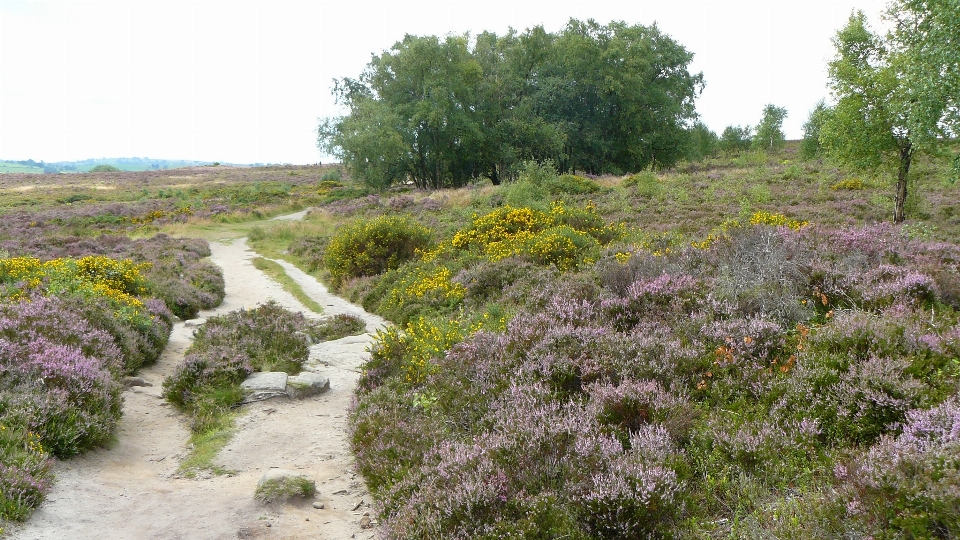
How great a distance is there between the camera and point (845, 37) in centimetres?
2316

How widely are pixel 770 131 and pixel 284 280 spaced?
76.1 meters

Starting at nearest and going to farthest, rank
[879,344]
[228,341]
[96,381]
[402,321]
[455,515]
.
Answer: [455,515] < [879,344] < [96,381] < [228,341] < [402,321]

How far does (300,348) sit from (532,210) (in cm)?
1036

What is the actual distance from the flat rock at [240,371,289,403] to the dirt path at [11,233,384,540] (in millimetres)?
185

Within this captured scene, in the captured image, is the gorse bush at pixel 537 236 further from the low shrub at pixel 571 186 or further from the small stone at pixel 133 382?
the low shrub at pixel 571 186

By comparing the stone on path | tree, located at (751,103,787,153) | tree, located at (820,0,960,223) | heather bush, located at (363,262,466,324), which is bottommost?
the stone on path

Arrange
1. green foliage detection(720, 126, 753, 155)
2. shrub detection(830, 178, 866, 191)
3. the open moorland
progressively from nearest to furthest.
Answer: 1. the open moorland
2. shrub detection(830, 178, 866, 191)
3. green foliage detection(720, 126, 753, 155)

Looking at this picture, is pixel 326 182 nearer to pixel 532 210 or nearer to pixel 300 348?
pixel 532 210

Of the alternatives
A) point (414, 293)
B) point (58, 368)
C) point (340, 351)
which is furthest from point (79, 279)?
point (414, 293)

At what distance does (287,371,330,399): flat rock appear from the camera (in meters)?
9.40

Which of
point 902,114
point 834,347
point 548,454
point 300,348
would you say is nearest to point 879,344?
point 834,347

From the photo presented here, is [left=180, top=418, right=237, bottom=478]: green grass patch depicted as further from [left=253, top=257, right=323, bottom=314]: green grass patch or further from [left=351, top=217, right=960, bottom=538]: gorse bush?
[left=253, top=257, right=323, bottom=314]: green grass patch

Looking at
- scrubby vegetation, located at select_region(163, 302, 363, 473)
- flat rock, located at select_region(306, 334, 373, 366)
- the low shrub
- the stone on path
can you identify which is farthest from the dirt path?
the low shrub

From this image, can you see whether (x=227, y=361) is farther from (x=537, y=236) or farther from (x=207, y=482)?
(x=537, y=236)
